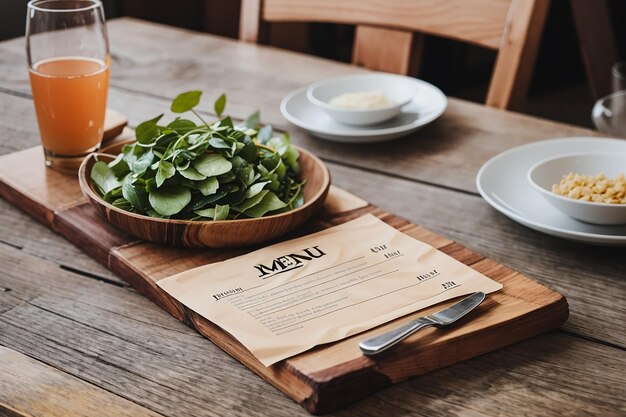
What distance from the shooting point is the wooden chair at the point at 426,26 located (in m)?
1.34

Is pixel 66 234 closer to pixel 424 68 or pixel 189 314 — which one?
pixel 189 314

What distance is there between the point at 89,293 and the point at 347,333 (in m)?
0.27

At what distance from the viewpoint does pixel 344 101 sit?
1.18 m

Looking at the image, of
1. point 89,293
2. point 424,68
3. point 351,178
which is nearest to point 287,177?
point 351,178

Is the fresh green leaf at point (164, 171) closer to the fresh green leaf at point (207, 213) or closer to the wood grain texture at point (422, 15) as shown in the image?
the fresh green leaf at point (207, 213)

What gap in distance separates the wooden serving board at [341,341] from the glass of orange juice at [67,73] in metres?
0.05

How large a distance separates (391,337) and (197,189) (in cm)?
28

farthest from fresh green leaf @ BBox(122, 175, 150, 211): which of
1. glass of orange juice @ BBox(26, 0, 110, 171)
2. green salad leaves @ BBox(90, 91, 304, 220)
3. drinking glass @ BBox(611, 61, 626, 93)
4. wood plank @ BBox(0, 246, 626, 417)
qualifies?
drinking glass @ BBox(611, 61, 626, 93)

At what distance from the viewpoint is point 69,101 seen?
0.95 meters

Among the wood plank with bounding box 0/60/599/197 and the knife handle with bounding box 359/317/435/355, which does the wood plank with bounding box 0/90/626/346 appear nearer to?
the wood plank with bounding box 0/60/599/197

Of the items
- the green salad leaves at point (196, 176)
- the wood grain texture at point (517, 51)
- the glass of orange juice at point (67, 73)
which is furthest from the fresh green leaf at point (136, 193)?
the wood grain texture at point (517, 51)

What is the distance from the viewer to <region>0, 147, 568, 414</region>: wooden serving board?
0.61m

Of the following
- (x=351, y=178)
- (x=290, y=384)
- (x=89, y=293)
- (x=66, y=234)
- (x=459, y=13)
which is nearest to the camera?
(x=290, y=384)

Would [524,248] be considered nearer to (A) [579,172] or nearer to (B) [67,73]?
(A) [579,172]
